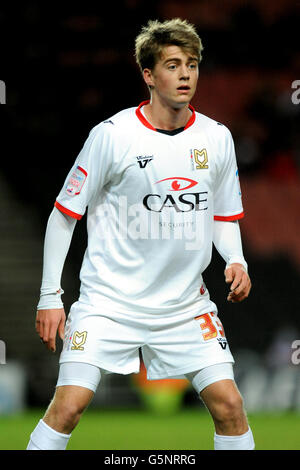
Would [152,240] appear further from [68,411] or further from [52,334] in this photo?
[68,411]

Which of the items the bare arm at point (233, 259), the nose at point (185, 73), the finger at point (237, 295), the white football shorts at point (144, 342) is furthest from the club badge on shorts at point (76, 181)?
the finger at point (237, 295)

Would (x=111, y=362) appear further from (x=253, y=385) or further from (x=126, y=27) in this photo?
(x=126, y=27)

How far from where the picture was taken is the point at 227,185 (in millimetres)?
4168

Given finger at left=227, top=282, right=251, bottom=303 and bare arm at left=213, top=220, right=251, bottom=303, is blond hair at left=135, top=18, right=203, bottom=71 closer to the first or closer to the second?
bare arm at left=213, top=220, right=251, bottom=303

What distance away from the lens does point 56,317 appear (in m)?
3.87

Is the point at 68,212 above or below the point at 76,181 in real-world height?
below

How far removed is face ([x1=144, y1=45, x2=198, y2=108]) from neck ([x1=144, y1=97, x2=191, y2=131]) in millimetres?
33

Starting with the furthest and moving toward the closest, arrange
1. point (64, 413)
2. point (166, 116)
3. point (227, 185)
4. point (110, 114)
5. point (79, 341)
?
point (110, 114)
point (227, 185)
point (166, 116)
point (79, 341)
point (64, 413)

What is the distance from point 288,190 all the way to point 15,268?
3951 millimetres

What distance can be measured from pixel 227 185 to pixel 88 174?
677mm

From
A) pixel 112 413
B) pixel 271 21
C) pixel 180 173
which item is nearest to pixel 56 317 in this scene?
pixel 180 173

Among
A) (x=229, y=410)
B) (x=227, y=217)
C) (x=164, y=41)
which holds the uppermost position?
(x=164, y=41)

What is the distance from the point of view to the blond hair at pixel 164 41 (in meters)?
3.98

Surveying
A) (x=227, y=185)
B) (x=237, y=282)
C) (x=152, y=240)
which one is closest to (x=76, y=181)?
(x=152, y=240)
